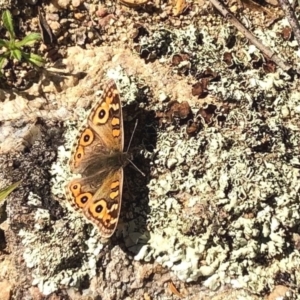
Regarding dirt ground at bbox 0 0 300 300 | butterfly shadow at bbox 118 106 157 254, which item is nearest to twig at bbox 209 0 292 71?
dirt ground at bbox 0 0 300 300

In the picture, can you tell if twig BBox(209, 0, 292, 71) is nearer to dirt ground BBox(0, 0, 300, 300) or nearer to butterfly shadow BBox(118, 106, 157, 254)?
dirt ground BBox(0, 0, 300, 300)

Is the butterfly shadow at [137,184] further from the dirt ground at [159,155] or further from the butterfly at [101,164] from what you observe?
the butterfly at [101,164]

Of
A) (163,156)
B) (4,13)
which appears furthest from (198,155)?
(4,13)

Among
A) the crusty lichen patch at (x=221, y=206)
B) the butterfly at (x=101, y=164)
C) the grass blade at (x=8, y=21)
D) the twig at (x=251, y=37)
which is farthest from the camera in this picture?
the twig at (x=251, y=37)

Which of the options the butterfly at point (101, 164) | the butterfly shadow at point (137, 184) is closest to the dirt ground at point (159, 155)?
the butterfly shadow at point (137, 184)

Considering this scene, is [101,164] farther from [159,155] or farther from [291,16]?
[291,16]

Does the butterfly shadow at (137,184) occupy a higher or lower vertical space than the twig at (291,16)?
lower
